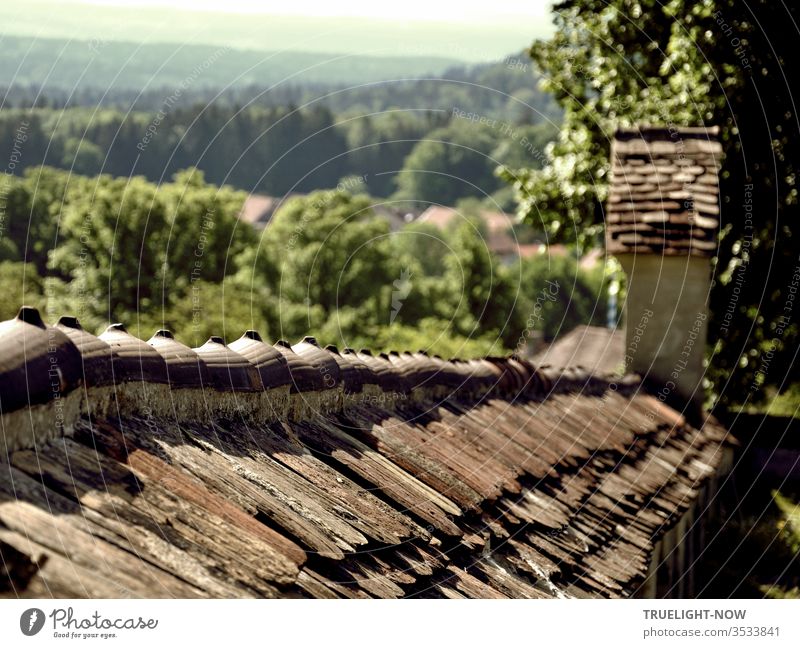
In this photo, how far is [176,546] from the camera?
4.02 m

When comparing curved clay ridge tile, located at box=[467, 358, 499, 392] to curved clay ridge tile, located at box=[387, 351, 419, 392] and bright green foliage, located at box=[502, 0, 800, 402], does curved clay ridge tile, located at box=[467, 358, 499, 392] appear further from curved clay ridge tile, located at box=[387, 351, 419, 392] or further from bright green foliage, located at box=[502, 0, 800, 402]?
bright green foliage, located at box=[502, 0, 800, 402]

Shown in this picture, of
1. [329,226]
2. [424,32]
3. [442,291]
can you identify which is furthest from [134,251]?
[424,32]

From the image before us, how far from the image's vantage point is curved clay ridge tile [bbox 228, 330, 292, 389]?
5859mm

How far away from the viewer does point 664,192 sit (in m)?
13.2

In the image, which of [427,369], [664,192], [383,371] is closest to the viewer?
[383,371]

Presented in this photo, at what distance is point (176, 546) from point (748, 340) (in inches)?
660

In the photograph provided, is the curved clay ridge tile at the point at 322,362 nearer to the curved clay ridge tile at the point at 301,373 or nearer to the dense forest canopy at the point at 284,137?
the curved clay ridge tile at the point at 301,373

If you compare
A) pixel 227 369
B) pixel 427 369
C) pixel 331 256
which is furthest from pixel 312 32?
pixel 331 256

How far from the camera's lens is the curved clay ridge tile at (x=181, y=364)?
514cm

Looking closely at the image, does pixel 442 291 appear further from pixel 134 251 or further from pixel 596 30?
pixel 596 30

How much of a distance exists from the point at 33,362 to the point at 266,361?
6.80 feet

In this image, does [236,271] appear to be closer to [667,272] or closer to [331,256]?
[331,256]

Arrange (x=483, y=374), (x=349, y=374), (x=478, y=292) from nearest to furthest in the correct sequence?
(x=349, y=374), (x=483, y=374), (x=478, y=292)
